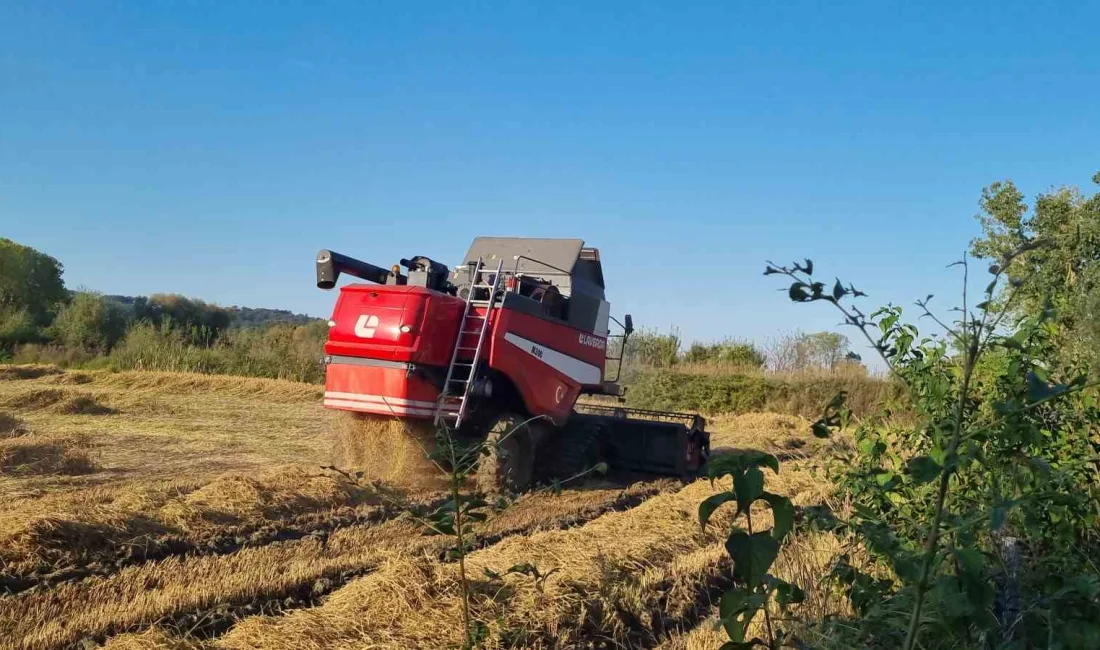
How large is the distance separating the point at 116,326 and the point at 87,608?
35.8 m

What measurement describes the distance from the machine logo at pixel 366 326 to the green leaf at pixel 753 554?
21.6 ft

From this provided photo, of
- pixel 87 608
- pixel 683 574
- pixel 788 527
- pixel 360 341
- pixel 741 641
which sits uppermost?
pixel 360 341

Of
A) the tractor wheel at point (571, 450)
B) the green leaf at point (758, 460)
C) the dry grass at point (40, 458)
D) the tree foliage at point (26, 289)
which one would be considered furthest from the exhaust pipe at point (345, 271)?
the tree foliage at point (26, 289)

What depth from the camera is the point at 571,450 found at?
10133 mm

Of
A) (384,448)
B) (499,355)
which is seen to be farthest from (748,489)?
(384,448)

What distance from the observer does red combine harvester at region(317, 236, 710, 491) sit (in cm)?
831

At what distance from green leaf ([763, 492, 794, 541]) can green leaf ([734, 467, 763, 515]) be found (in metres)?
0.05

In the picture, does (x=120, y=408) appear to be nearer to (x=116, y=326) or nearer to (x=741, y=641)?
(x=741, y=641)

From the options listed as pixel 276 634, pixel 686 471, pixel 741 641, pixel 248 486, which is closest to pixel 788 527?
pixel 741 641

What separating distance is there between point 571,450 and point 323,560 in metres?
4.65

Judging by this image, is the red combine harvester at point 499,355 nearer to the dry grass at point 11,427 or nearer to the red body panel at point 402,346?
the red body panel at point 402,346

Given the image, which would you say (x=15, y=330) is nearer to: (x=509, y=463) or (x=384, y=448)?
(x=384, y=448)

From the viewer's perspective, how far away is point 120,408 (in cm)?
1652

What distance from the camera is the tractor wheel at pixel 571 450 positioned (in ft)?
33.2
